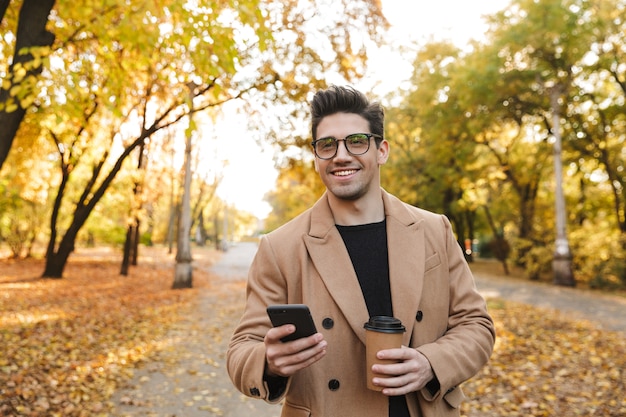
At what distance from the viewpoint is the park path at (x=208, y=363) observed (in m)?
5.47

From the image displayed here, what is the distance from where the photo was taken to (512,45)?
16.6m

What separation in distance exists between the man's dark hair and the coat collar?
0.43 metres

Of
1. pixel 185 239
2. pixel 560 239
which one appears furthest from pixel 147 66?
pixel 560 239

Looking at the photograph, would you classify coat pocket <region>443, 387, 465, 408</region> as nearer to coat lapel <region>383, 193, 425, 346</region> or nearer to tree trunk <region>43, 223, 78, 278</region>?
coat lapel <region>383, 193, 425, 346</region>

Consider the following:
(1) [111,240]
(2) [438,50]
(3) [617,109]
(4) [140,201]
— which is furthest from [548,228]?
(1) [111,240]

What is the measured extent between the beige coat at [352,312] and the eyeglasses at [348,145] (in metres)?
0.31

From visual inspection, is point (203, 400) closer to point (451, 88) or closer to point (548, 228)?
point (451, 88)

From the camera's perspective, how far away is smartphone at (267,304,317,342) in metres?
1.62

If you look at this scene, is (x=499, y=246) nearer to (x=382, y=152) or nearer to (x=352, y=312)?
(x=382, y=152)

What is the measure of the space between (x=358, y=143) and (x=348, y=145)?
0.05m

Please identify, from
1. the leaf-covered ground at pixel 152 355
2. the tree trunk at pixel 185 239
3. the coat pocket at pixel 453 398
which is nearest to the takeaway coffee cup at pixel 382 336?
the coat pocket at pixel 453 398

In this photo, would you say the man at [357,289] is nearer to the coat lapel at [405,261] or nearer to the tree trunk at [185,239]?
the coat lapel at [405,261]

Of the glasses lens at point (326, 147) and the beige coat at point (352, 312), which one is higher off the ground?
the glasses lens at point (326, 147)

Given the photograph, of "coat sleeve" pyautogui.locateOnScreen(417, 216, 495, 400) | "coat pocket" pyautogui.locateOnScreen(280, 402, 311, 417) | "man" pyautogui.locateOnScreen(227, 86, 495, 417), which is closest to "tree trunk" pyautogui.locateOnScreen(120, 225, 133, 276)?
"man" pyautogui.locateOnScreen(227, 86, 495, 417)
